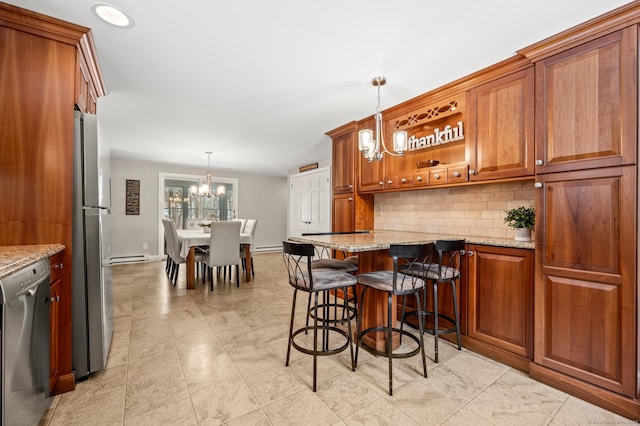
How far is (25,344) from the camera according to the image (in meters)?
1.26

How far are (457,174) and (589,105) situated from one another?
36.7 inches

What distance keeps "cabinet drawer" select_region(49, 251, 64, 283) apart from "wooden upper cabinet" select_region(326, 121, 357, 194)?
278 cm

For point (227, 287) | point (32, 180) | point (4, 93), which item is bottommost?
point (227, 287)

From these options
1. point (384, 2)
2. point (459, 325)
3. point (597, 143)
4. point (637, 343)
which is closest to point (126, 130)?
point (384, 2)

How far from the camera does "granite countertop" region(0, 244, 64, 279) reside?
1.13 m

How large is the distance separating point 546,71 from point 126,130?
4.68 m

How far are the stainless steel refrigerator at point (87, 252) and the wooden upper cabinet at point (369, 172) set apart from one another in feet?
8.32

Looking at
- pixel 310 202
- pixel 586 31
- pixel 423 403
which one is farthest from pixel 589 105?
pixel 310 202

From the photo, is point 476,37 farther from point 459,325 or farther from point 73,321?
point 73,321

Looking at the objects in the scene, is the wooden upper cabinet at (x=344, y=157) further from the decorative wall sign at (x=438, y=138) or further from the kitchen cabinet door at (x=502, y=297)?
the kitchen cabinet door at (x=502, y=297)

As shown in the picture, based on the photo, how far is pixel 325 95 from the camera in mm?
2775

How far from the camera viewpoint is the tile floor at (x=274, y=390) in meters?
1.54

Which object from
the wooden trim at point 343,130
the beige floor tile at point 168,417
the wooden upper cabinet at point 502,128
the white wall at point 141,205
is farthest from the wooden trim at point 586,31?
the white wall at point 141,205

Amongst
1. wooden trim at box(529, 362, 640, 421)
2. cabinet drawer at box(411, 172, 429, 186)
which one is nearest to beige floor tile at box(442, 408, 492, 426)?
wooden trim at box(529, 362, 640, 421)
